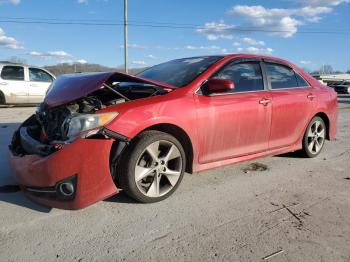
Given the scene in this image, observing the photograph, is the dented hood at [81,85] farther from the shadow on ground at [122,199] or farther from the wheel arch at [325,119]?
the wheel arch at [325,119]

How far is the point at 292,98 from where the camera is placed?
16.8ft

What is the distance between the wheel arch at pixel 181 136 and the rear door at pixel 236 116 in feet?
0.46

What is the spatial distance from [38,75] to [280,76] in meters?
10.5

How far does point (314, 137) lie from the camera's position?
5738 millimetres

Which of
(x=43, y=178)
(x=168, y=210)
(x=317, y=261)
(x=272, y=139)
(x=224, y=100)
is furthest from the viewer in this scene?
(x=272, y=139)

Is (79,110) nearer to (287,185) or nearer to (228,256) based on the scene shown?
(228,256)

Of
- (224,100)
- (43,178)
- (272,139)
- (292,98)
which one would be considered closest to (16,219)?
(43,178)

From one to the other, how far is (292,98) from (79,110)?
9.67 feet

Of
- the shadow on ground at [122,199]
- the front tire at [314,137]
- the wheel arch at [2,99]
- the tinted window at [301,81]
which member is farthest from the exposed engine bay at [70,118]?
the wheel arch at [2,99]

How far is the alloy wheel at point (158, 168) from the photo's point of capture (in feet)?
11.8

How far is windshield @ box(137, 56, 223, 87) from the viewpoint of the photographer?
14.0 ft

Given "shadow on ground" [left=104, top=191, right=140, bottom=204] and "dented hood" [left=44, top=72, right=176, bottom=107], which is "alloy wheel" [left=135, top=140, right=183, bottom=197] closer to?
"shadow on ground" [left=104, top=191, right=140, bottom=204]

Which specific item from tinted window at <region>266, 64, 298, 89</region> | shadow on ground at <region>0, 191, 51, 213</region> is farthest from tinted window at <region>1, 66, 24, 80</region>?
tinted window at <region>266, 64, 298, 89</region>

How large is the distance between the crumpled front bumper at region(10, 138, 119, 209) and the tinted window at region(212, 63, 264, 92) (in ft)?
5.60
